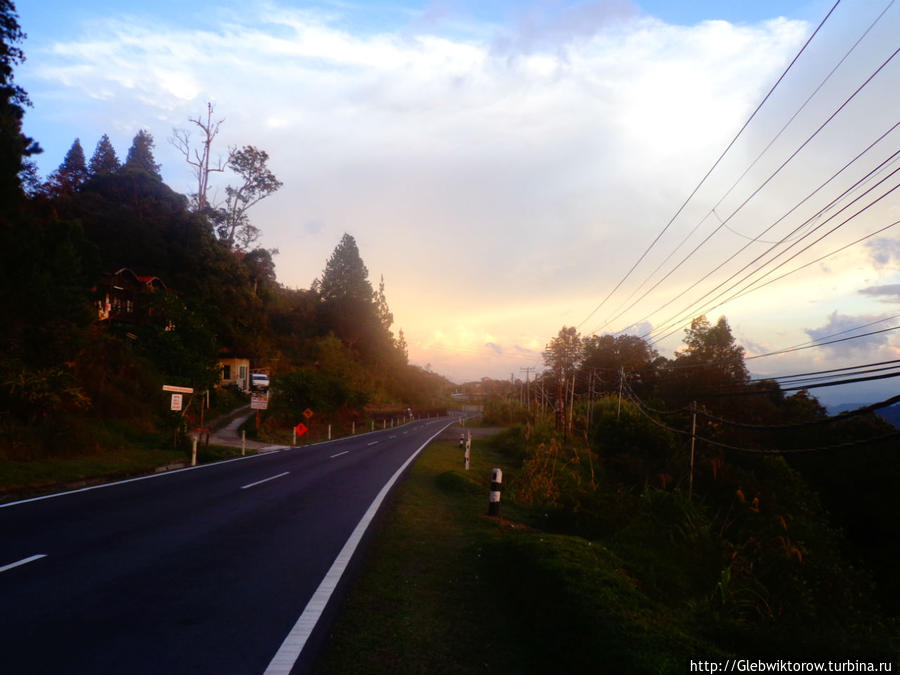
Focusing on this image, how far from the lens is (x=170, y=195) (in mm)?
50750

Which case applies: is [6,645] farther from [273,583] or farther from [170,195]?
[170,195]

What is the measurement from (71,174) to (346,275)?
32.9 m

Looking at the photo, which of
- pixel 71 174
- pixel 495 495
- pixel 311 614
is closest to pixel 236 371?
pixel 71 174

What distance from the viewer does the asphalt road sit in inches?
177

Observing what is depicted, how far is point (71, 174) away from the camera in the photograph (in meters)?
54.8

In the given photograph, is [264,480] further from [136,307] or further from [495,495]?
[136,307]

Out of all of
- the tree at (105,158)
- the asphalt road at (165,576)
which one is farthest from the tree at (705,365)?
the tree at (105,158)

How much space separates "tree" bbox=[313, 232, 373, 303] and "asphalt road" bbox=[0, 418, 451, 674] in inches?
2580

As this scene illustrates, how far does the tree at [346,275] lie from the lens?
3063 inches

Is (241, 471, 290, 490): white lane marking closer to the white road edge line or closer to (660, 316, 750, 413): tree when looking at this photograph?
the white road edge line

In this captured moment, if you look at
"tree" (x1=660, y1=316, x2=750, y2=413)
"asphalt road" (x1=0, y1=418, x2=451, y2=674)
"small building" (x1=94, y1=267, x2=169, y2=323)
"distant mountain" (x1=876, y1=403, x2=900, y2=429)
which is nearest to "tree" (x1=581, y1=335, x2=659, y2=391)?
"tree" (x1=660, y1=316, x2=750, y2=413)

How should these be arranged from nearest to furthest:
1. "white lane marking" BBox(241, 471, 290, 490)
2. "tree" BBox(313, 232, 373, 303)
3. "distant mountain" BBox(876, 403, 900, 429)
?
"distant mountain" BBox(876, 403, 900, 429)
"white lane marking" BBox(241, 471, 290, 490)
"tree" BBox(313, 232, 373, 303)

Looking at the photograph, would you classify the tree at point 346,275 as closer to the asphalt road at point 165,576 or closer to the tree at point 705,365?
the tree at point 705,365

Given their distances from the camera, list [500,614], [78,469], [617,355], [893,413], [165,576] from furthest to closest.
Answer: [617,355], [893,413], [78,469], [165,576], [500,614]
